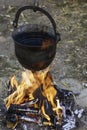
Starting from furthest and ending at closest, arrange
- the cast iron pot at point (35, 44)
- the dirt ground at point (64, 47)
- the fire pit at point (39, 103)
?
the dirt ground at point (64, 47), the fire pit at point (39, 103), the cast iron pot at point (35, 44)

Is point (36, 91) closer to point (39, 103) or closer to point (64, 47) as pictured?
Result: point (39, 103)

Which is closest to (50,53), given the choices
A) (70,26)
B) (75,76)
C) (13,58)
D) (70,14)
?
(75,76)

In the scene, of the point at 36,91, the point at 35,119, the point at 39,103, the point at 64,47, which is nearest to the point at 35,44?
the point at 36,91

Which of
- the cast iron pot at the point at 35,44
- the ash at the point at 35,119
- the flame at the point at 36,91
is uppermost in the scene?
the cast iron pot at the point at 35,44

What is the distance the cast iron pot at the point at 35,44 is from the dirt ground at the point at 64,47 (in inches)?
38.8

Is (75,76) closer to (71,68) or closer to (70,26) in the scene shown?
(71,68)

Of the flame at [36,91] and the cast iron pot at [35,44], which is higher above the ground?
the cast iron pot at [35,44]

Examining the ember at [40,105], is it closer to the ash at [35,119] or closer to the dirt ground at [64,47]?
the ash at [35,119]

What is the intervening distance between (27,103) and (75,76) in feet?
4.43

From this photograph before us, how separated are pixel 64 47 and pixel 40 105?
2172mm

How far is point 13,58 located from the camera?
607 cm

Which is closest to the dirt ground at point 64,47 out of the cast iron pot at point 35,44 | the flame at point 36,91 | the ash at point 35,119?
the ash at point 35,119

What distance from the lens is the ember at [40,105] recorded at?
443cm

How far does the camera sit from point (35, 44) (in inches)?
171
